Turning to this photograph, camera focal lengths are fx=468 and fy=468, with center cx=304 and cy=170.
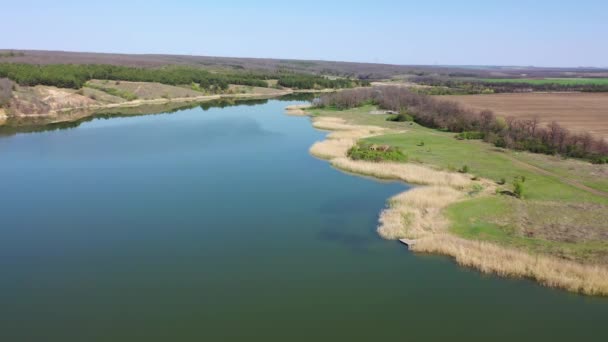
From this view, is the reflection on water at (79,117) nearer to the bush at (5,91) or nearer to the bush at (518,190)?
the bush at (5,91)

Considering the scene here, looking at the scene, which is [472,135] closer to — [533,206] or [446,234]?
[533,206]

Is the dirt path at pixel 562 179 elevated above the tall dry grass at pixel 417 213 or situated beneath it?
elevated above

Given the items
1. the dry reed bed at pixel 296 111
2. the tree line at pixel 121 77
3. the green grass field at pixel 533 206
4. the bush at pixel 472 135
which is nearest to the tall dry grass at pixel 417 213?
the green grass field at pixel 533 206

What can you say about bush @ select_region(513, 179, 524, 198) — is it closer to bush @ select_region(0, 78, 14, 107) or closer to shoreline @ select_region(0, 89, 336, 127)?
shoreline @ select_region(0, 89, 336, 127)

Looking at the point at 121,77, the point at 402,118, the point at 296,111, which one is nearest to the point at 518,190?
the point at 402,118

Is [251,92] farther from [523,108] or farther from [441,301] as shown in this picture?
[441,301]

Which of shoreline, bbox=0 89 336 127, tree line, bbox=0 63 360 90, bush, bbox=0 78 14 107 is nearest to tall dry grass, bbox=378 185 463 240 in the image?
shoreline, bbox=0 89 336 127

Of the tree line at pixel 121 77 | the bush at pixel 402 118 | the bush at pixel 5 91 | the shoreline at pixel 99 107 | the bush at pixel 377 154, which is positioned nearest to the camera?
the bush at pixel 377 154
